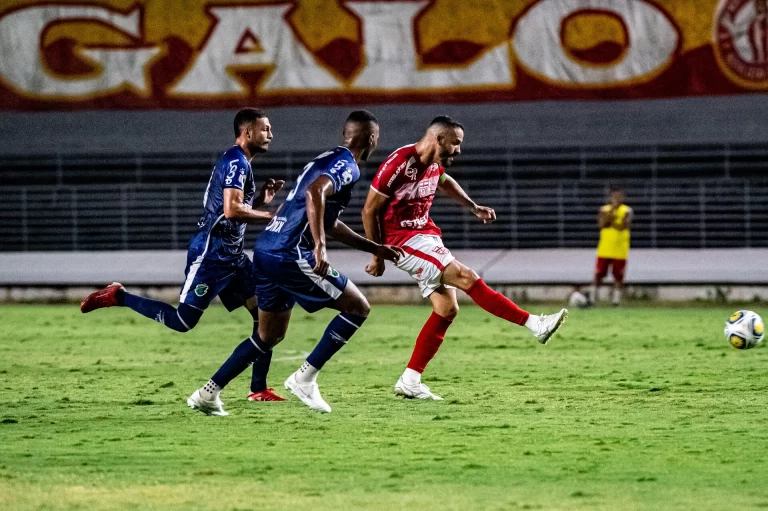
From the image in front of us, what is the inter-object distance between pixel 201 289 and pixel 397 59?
1339cm

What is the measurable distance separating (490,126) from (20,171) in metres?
8.25

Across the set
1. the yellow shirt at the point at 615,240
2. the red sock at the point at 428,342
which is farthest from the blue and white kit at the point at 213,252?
the yellow shirt at the point at 615,240

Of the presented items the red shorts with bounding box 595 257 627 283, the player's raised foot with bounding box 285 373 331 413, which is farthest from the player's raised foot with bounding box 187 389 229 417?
the red shorts with bounding box 595 257 627 283

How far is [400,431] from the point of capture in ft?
26.0

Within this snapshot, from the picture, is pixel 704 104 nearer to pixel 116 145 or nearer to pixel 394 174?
pixel 116 145

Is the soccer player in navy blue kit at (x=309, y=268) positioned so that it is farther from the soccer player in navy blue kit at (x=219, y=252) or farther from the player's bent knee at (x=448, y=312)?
the player's bent knee at (x=448, y=312)

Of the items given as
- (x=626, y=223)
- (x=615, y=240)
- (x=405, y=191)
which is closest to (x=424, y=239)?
(x=405, y=191)

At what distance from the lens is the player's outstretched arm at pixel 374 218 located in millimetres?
9438

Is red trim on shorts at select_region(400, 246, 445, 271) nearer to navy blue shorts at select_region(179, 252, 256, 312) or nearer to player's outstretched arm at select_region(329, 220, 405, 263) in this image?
player's outstretched arm at select_region(329, 220, 405, 263)

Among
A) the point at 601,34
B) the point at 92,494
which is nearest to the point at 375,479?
the point at 92,494

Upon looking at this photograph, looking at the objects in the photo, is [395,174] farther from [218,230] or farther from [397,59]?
[397,59]

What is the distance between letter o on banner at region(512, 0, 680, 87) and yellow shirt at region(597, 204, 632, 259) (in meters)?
3.06

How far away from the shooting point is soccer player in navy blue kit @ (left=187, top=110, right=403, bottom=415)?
8438 millimetres

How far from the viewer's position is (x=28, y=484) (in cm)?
634
